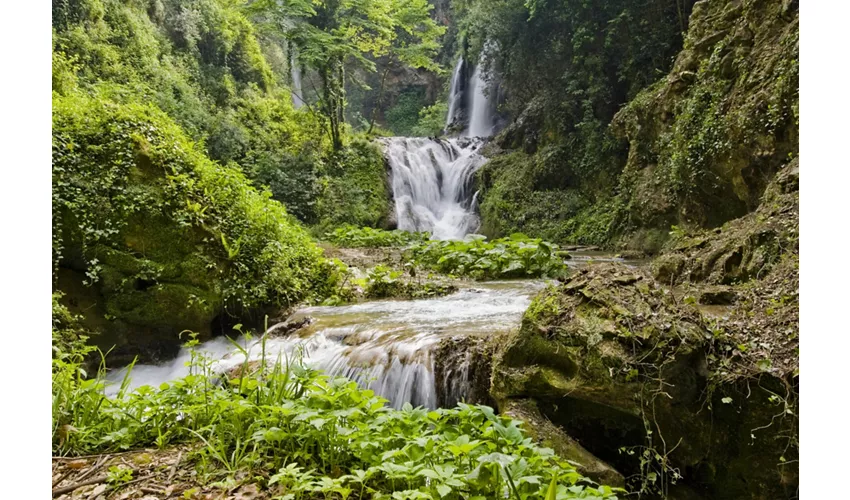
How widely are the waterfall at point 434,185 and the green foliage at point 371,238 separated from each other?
2.80 m

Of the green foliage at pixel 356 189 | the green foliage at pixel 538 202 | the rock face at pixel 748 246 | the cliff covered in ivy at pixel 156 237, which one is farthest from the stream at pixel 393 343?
the green foliage at pixel 356 189

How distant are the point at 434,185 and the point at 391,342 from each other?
13.8 m

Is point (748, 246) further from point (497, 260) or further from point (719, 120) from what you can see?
point (497, 260)

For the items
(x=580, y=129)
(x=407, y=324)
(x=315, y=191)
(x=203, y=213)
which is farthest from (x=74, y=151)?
(x=580, y=129)

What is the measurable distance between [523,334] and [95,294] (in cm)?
554

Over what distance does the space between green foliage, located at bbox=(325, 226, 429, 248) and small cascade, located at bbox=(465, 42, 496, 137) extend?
9.50 meters

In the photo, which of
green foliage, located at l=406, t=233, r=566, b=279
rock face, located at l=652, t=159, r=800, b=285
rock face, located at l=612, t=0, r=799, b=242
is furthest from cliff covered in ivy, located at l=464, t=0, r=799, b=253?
green foliage, located at l=406, t=233, r=566, b=279

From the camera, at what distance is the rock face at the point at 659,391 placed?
335cm

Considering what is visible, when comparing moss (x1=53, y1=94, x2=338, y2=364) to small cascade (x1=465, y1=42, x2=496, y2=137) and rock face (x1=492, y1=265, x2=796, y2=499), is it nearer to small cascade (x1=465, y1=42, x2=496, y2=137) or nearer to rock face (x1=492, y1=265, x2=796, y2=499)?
rock face (x1=492, y1=265, x2=796, y2=499)

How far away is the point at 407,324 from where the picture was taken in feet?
19.6

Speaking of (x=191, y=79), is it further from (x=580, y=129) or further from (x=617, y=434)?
(x=617, y=434)

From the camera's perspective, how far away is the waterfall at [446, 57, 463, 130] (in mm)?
24688

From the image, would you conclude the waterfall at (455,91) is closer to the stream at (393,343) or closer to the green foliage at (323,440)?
the stream at (393,343)

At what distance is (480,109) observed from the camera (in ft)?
75.1
